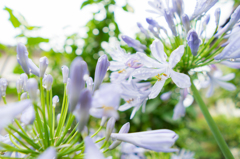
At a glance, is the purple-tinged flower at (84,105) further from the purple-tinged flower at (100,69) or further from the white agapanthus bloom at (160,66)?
the white agapanthus bloom at (160,66)

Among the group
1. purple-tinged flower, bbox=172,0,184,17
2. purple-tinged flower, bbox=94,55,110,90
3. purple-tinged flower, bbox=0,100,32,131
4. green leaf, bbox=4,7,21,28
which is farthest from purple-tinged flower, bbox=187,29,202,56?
green leaf, bbox=4,7,21,28

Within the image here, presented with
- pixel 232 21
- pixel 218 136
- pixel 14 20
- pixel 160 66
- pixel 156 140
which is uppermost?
pixel 14 20

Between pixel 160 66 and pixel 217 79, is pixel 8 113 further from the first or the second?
pixel 217 79

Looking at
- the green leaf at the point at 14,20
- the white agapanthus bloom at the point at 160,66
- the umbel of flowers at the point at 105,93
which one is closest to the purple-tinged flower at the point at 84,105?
the umbel of flowers at the point at 105,93

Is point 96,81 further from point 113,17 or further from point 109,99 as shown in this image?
point 113,17

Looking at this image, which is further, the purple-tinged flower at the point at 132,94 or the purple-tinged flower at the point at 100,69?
the purple-tinged flower at the point at 132,94

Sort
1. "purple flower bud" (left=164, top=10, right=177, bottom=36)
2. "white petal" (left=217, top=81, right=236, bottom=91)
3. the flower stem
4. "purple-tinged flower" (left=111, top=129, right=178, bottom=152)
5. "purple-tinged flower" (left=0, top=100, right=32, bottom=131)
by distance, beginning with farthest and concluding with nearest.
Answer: "white petal" (left=217, top=81, right=236, bottom=91) → "purple flower bud" (left=164, top=10, right=177, bottom=36) → the flower stem → "purple-tinged flower" (left=111, top=129, right=178, bottom=152) → "purple-tinged flower" (left=0, top=100, right=32, bottom=131)

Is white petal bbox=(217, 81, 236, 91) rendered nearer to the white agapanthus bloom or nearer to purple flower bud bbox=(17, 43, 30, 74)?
the white agapanthus bloom

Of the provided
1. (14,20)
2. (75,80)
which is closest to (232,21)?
(75,80)
